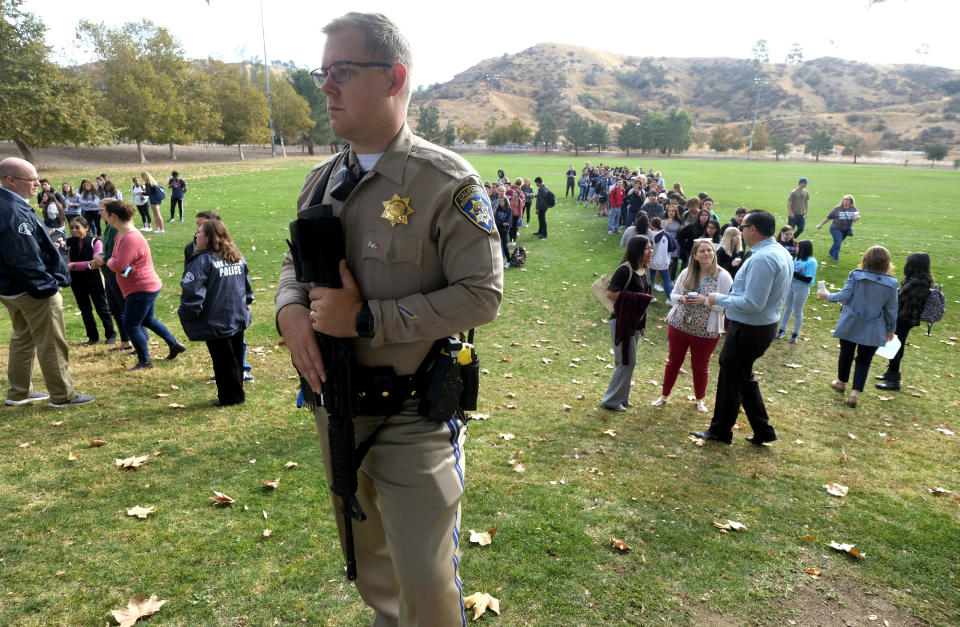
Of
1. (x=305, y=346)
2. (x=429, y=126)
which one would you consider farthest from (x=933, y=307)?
(x=429, y=126)

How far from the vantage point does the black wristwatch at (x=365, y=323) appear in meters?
2.01

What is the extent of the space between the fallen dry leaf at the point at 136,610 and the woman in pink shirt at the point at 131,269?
15.6 ft

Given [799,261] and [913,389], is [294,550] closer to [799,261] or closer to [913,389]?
[913,389]

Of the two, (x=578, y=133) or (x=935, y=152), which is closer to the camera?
(x=935, y=152)

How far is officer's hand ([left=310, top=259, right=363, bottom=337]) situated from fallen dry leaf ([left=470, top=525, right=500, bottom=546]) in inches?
97.2

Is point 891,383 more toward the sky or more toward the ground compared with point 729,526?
more toward the ground

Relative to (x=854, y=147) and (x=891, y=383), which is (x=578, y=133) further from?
(x=891, y=383)

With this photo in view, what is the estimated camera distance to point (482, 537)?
3928 mm

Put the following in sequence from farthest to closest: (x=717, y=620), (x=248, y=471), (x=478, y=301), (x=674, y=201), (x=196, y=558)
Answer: (x=674, y=201) < (x=248, y=471) < (x=196, y=558) < (x=717, y=620) < (x=478, y=301)

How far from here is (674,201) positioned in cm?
1521

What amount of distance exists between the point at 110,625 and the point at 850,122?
166 meters

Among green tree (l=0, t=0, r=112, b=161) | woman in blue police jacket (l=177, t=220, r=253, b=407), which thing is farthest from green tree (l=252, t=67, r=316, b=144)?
woman in blue police jacket (l=177, t=220, r=253, b=407)

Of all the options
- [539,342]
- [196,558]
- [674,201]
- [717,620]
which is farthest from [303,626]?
[674,201]

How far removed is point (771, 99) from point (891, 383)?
183264 mm
